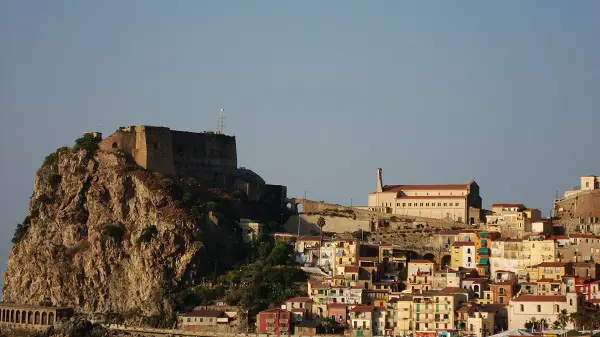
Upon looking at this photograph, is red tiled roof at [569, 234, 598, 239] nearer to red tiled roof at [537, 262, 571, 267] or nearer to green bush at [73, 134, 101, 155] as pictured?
red tiled roof at [537, 262, 571, 267]

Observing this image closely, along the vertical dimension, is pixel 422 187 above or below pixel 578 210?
above

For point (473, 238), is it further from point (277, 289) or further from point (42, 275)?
point (42, 275)

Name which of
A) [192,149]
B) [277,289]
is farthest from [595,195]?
[192,149]

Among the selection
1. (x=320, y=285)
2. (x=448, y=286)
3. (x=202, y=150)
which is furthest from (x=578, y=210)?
(x=202, y=150)

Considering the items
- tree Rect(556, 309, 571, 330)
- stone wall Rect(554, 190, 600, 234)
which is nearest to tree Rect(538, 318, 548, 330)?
tree Rect(556, 309, 571, 330)

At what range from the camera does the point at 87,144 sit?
8425cm

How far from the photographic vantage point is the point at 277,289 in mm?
74750

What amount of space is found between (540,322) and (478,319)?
10.2 feet

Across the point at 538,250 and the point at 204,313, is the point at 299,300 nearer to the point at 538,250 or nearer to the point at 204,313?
the point at 204,313

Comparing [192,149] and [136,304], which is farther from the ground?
[192,149]

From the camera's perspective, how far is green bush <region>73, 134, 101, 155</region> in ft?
276

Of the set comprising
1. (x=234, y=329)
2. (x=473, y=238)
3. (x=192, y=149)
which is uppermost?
(x=192, y=149)

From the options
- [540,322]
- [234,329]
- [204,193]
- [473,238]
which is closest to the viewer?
A: [540,322]

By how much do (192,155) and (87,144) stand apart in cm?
752
